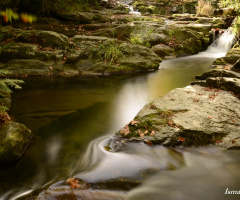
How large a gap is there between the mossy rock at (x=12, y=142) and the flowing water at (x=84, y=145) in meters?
0.12

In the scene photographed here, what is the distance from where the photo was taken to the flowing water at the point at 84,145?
8.32ft

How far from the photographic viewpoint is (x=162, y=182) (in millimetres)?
2463

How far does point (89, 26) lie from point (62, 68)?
16.8ft

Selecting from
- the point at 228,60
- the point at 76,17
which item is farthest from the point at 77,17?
the point at 228,60

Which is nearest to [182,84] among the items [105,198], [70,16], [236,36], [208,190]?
[208,190]

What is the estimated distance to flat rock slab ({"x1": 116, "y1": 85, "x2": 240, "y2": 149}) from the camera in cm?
318

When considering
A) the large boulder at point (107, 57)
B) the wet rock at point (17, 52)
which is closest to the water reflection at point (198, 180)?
the large boulder at point (107, 57)

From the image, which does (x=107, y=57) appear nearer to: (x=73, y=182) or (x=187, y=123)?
(x=187, y=123)

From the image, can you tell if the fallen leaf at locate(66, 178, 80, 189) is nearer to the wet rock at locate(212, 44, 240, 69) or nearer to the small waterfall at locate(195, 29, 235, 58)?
the wet rock at locate(212, 44, 240, 69)

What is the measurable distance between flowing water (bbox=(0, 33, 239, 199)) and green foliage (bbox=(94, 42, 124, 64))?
1.61 metres

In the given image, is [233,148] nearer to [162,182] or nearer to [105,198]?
[162,182]

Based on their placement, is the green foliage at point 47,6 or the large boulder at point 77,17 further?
the large boulder at point 77,17

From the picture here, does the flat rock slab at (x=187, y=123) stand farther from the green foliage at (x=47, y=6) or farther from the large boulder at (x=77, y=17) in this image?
the large boulder at (x=77, y=17)

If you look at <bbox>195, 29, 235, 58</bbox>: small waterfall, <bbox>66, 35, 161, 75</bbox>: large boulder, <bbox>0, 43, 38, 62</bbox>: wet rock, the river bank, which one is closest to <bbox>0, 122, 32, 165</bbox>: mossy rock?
the river bank
